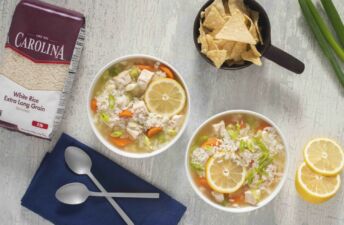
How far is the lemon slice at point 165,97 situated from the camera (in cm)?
161

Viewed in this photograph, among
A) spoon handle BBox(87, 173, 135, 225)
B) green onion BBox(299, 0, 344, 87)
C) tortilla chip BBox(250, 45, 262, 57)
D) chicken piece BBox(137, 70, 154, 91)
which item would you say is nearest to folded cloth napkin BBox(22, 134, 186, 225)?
spoon handle BBox(87, 173, 135, 225)

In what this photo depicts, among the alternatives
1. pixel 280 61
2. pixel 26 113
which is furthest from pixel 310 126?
pixel 26 113

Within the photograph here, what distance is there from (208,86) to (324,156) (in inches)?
18.1

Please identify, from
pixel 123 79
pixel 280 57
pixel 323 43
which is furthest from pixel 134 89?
pixel 323 43

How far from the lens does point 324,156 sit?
1635mm

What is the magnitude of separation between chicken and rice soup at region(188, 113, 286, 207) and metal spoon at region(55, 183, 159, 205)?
0.74ft

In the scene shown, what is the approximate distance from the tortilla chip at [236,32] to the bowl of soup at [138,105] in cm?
22

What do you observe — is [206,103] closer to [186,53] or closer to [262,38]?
[186,53]

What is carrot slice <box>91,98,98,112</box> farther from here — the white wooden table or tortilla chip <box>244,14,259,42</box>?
tortilla chip <box>244,14,259,42</box>

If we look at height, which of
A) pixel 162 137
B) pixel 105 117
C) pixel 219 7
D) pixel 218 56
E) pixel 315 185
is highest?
pixel 219 7

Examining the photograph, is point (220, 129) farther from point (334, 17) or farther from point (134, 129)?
point (334, 17)

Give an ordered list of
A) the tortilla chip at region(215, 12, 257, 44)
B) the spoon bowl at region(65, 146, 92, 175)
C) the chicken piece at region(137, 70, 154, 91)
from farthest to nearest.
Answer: the spoon bowl at region(65, 146, 92, 175)
the chicken piece at region(137, 70, 154, 91)
the tortilla chip at region(215, 12, 257, 44)

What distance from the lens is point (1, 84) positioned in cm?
166

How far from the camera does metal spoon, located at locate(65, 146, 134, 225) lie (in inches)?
67.5
